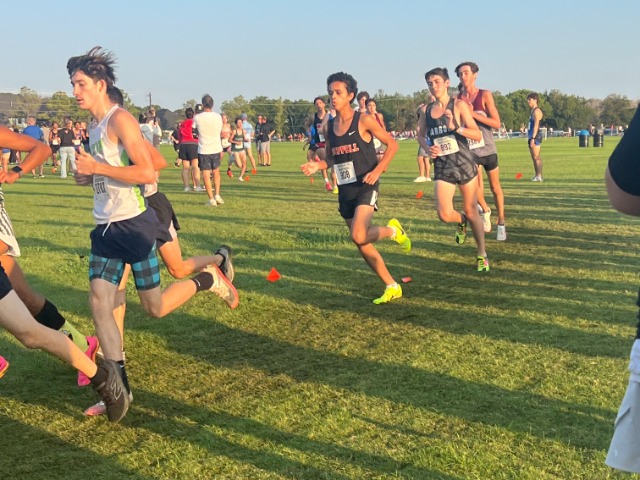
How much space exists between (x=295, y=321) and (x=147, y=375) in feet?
5.56

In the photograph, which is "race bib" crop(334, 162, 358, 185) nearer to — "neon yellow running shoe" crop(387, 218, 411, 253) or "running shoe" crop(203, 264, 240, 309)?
"neon yellow running shoe" crop(387, 218, 411, 253)

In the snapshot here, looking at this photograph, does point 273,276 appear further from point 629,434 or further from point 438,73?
point 629,434

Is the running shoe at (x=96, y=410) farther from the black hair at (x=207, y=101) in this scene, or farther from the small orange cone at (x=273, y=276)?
the black hair at (x=207, y=101)

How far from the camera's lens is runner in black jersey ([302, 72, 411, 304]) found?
23.5ft

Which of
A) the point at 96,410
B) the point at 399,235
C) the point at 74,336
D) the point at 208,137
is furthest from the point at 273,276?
the point at 208,137

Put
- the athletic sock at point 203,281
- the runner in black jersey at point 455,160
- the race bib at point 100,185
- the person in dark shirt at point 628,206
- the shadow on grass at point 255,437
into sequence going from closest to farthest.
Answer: the person in dark shirt at point 628,206 < the shadow on grass at point 255,437 < the race bib at point 100,185 < the athletic sock at point 203,281 < the runner in black jersey at point 455,160

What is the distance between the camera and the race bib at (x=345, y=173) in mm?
7273

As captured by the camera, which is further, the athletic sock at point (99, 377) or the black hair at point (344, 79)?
the black hair at point (344, 79)

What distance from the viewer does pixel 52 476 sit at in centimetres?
368

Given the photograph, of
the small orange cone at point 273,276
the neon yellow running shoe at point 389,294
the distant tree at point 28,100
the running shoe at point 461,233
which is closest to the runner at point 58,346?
the neon yellow running shoe at point 389,294

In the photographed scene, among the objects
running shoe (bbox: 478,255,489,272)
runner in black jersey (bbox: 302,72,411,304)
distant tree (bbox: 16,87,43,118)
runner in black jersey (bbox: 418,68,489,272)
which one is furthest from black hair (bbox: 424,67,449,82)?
distant tree (bbox: 16,87,43,118)

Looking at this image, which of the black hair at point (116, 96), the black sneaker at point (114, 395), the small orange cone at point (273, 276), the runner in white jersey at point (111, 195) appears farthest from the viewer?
the small orange cone at point (273, 276)

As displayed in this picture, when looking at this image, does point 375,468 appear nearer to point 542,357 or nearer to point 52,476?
point 52,476

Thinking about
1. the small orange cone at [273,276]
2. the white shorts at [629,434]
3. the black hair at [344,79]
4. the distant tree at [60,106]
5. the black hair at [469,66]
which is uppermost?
the distant tree at [60,106]
